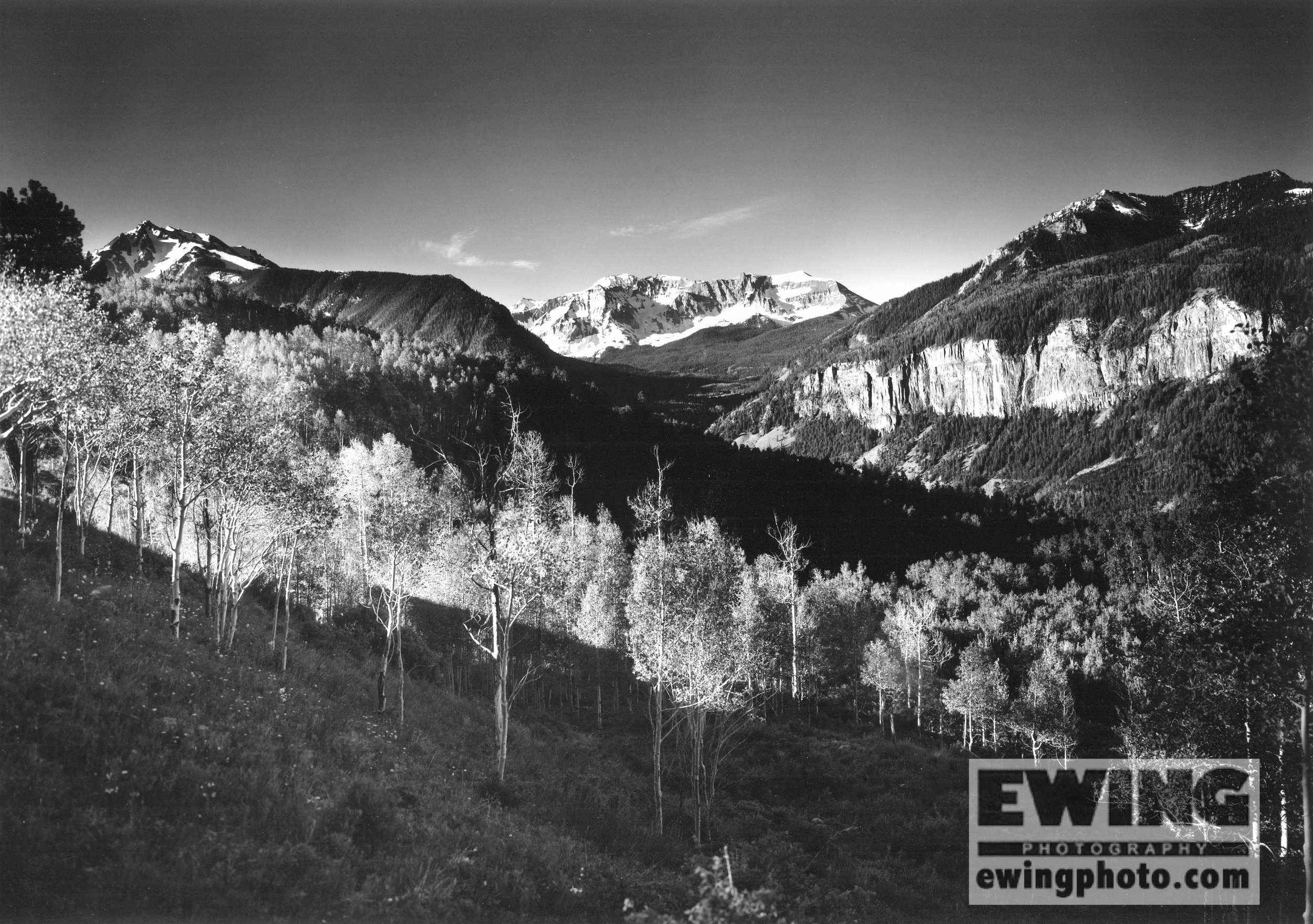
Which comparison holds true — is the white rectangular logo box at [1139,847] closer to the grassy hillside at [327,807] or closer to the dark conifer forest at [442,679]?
the dark conifer forest at [442,679]

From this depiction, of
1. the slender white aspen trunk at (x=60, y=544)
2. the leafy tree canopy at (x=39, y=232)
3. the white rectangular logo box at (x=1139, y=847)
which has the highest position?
the leafy tree canopy at (x=39, y=232)

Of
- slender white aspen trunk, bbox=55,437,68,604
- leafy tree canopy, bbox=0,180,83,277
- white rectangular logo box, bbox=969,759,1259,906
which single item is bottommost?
white rectangular logo box, bbox=969,759,1259,906

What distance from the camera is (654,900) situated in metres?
17.3

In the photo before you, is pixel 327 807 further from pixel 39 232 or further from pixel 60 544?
pixel 39 232

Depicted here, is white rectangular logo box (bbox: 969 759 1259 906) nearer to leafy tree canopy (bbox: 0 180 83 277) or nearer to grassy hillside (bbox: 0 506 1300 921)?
grassy hillside (bbox: 0 506 1300 921)

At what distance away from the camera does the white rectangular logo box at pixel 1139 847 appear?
1920 centimetres

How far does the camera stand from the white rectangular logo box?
756 inches

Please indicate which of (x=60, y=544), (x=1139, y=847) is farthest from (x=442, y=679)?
(x=1139, y=847)

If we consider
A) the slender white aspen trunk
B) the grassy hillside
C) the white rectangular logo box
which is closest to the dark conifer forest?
the grassy hillside

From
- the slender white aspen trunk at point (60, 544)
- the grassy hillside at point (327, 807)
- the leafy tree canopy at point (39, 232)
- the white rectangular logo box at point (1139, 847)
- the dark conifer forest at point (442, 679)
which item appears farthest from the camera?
the leafy tree canopy at point (39, 232)

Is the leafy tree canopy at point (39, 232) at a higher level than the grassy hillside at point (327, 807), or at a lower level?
higher

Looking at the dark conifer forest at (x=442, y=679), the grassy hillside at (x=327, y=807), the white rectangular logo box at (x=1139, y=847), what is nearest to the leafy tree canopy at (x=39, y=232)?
the dark conifer forest at (x=442, y=679)

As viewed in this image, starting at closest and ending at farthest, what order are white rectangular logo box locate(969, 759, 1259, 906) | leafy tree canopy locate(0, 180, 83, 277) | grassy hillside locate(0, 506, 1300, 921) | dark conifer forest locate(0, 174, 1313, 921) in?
grassy hillside locate(0, 506, 1300, 921) < dark conifer forest locate(0, 174, 1313, 921) < white rectangular logo box locate(969, 759, 1259, 906) < leafy tree canopy locate(0, 180, 83, 277)

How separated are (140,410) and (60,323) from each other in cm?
627
